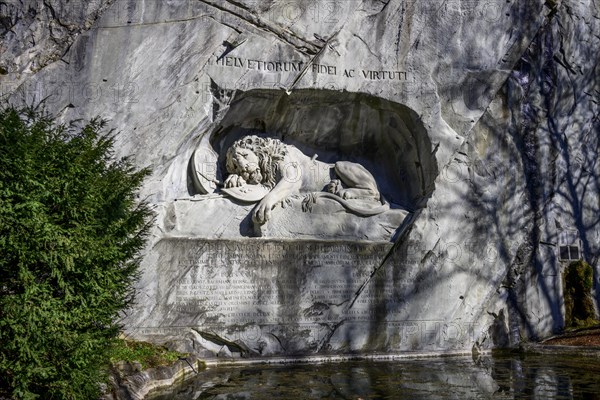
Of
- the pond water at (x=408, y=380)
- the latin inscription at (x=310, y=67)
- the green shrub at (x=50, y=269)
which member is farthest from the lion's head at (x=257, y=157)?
the green shrub at (x=50, y=269)

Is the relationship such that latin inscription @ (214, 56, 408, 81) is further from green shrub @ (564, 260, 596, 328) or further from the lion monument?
green shrub @ (564, 260, 596, 328)

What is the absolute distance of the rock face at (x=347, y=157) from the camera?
8102mm

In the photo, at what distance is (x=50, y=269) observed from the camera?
4691mm

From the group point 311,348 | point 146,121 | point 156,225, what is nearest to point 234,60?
point 146,121

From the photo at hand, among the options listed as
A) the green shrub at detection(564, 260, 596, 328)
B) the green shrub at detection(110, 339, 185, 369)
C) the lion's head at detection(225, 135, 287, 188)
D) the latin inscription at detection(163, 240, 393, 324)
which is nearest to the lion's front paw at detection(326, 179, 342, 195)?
the lion's head at detection(225, 135, 287, 188)

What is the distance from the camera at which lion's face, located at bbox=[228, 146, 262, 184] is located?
28.8 feet

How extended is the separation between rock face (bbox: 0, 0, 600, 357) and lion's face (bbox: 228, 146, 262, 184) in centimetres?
8

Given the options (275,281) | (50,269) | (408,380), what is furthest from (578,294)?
Answer: (50,269)

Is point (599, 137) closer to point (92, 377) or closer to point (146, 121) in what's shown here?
point (146, 121)

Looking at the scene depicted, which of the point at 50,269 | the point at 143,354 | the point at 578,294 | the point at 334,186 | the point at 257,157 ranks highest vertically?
the point at 257,157

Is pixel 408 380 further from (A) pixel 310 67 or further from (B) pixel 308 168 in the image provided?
(A) pixel 310 67

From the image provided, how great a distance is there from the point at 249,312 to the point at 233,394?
7.07 ft

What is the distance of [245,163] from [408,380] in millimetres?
3663

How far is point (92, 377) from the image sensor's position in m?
4.80
